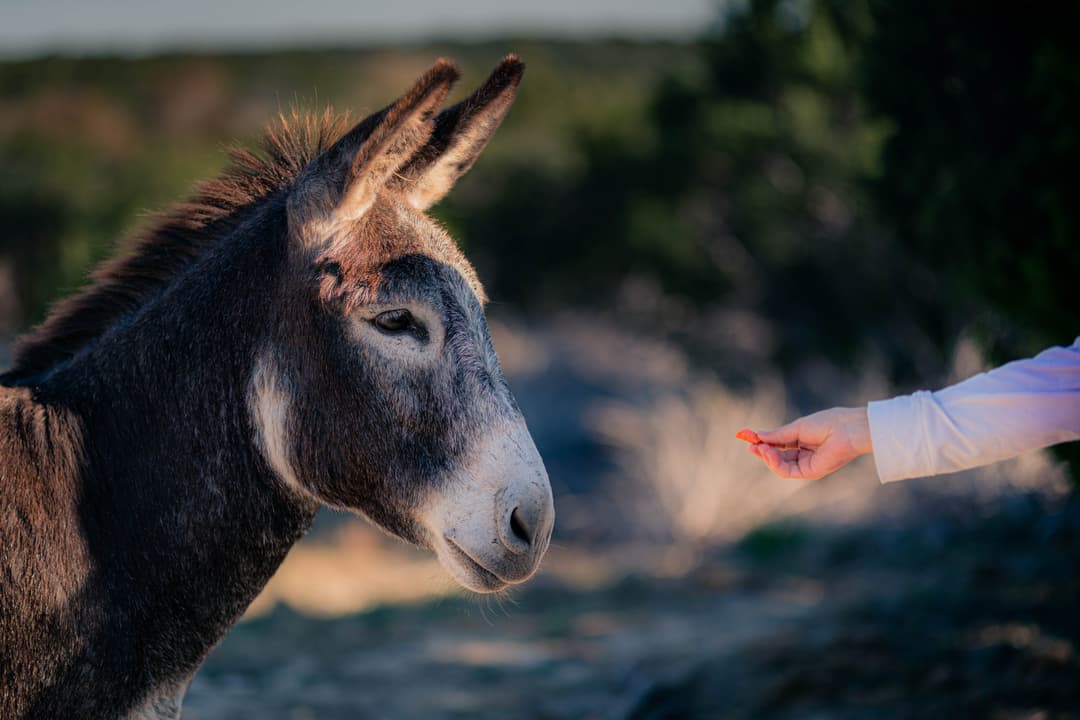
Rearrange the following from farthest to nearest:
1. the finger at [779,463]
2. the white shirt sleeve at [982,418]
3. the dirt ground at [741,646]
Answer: the dirt ground at [741,646] → the finger at [779,463] → the white shirt sleeve at [982,418]

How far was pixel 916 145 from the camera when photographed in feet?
19.9

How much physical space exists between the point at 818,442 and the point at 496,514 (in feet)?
2.63

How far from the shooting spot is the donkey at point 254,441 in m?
2.42

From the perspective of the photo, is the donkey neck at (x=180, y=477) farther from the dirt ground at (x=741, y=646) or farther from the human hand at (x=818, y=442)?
the human hand at (x=818, y=442)

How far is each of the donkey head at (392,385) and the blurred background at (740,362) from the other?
1.49ft

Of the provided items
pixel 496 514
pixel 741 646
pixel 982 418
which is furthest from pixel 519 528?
pixel 741 646

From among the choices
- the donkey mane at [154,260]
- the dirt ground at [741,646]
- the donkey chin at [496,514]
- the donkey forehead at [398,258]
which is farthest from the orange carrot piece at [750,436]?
the donkey mane at [154,260]

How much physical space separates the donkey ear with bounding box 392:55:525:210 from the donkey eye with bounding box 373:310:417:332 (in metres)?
0.45

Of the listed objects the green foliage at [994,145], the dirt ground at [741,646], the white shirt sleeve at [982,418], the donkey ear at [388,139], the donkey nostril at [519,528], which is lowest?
the dirt ground at [741,646]

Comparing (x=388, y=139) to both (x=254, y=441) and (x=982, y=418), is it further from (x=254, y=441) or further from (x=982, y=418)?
(x=982, y=418)

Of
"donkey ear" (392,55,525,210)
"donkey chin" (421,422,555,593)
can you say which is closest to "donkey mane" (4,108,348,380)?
"donkey ear" (392,55,525,210)

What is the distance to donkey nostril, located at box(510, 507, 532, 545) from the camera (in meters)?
2.38

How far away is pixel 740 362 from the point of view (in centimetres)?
1584

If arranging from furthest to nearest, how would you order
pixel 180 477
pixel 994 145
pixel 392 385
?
pixel 994 145, pixel 180 477, pixel 392 385
